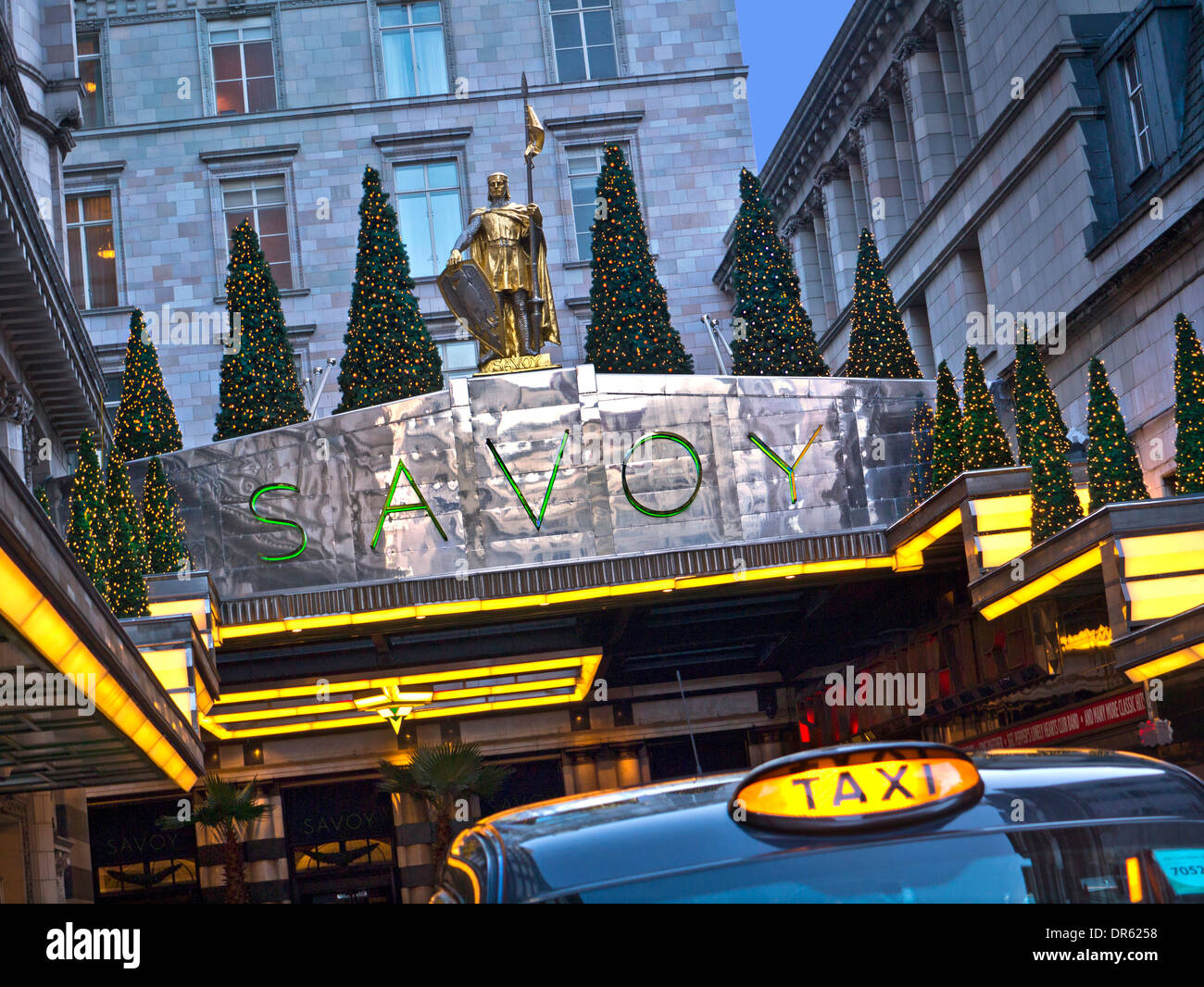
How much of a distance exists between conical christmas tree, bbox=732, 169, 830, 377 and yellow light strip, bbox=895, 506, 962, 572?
10348 mm

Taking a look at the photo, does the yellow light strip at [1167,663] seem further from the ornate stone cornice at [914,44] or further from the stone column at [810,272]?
the stone column at [810,272]

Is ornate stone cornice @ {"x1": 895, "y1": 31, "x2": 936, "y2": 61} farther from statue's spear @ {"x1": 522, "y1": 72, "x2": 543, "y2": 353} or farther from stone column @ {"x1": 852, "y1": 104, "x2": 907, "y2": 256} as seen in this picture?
statue's spear @ {"x1": 522, "y1": 72, "x2": 543, "y2": 353}

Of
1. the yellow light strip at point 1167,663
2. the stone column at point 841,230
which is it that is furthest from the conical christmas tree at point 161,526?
the stone column at point 841,230

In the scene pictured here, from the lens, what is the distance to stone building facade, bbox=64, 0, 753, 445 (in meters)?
44.9

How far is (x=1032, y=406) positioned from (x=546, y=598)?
760cm

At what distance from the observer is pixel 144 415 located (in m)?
31.5

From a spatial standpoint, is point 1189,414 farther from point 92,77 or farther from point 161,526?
point 92,77

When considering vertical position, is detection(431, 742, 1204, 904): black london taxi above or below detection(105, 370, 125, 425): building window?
below

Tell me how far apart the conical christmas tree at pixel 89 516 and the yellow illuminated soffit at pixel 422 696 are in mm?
7530

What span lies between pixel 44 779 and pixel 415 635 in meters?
10.7

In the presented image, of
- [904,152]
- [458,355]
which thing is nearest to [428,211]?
[458,355]

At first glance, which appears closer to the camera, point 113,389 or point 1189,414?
point 1189,414

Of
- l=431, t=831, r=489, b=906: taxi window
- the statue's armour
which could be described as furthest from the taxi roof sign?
the statue's armour
